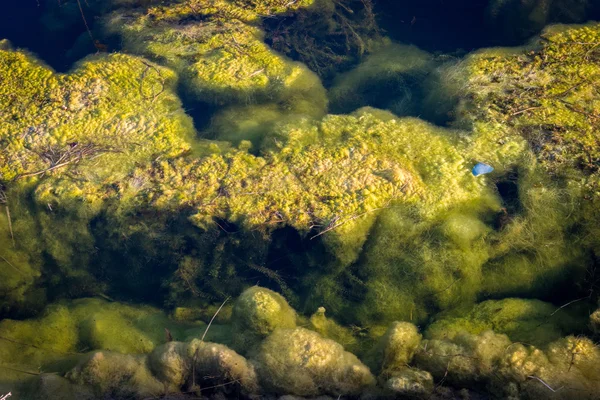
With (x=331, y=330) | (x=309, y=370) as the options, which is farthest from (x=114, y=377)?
(x=331, y=330)

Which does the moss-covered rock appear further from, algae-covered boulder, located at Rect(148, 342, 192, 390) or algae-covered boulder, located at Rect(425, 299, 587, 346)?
algae-covered boulder, located at Rect(425, 299, 587, 346)

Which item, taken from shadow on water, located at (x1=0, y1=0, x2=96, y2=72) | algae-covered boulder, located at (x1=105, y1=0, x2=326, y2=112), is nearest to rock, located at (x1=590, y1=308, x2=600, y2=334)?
algae-covered boulder, located at (x1=105, y1=0, x2=326, y2=112)

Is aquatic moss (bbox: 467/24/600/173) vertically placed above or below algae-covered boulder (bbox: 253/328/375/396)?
above

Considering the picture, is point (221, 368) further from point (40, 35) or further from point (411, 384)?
point (40, 35)

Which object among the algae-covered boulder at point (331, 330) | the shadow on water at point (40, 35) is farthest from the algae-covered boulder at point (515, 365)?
the shadow on water at point (40, 35)

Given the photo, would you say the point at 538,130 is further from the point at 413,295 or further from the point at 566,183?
the point at 413,295

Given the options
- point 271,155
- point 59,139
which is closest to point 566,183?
point 271,155
